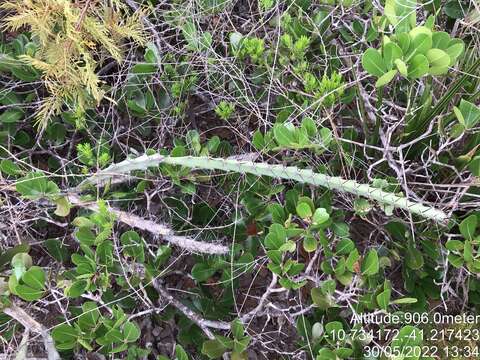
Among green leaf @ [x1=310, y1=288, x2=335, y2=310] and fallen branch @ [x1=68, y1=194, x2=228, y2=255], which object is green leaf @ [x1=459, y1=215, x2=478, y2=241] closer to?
green leaf @ [x1=310, y1=288, x2=335, y2=310]

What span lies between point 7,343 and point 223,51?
0.96m

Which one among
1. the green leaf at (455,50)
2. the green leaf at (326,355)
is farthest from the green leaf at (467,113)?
the green leaf at (326,355)

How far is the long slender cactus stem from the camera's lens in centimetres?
105

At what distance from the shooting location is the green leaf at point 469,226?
Result: 1.11 m

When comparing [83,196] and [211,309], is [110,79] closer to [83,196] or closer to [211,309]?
[83,196]

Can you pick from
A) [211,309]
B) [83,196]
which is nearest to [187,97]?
[83,196]

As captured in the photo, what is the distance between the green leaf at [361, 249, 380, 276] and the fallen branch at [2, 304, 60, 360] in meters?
0.74

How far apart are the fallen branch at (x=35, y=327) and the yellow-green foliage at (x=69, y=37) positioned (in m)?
0.46

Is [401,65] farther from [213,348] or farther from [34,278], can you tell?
[34,278]

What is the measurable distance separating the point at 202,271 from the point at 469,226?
62cm

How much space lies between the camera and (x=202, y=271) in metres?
1.24

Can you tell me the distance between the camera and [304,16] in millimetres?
1408

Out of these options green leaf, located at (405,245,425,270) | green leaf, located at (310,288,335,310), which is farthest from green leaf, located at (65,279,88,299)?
green leaf, located at (405,245,425,270)

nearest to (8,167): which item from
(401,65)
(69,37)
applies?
(69,37)
